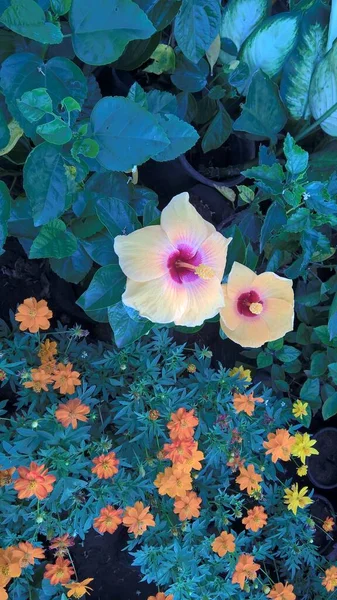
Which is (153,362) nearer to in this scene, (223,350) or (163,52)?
(223,350)

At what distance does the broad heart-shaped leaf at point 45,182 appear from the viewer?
2.40ft

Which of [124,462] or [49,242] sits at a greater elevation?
[49,242]

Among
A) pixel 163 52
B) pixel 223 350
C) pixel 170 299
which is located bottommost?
pixel 223 350

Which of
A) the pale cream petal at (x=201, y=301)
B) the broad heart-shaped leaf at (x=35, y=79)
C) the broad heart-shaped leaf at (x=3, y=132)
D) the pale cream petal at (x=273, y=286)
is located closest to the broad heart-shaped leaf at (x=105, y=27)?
the broad heart-shaped leaf at (x=35, y=79)

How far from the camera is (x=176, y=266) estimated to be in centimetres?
84

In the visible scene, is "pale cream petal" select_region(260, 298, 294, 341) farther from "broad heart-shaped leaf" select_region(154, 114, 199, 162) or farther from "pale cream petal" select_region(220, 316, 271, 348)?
"broad heart-shaped leaf" select_region(154, 114, 199, 162)

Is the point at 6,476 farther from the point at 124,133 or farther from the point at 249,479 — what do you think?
the point at 124,133

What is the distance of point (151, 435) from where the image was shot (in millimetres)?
1054

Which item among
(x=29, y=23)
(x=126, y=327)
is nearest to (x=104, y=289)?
(x=126, y=327)

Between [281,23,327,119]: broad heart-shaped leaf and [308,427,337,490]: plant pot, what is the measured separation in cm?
92

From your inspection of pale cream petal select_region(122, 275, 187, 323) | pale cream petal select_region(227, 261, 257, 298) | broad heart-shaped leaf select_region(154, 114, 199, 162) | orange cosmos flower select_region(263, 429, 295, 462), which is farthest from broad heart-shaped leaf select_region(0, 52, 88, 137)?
orange cosmos flower select_region(263, 429, 295, 462)

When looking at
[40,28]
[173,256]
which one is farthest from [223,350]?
[40,28]

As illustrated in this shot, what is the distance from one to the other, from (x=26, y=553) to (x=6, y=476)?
0.43ft

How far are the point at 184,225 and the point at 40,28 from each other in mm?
319
